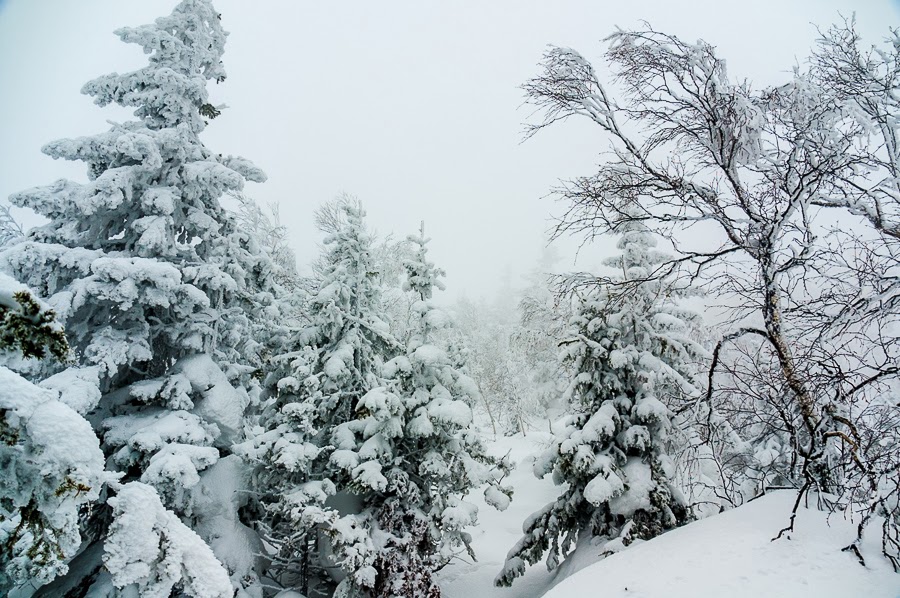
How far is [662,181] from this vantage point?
667 centimetres

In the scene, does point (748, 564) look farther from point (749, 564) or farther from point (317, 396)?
point (317, 396)

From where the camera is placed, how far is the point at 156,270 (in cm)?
759

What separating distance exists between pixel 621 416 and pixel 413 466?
5498 mm

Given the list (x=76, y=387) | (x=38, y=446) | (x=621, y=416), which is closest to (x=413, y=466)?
(x=621, y=416)

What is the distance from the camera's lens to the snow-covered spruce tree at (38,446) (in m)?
2.33

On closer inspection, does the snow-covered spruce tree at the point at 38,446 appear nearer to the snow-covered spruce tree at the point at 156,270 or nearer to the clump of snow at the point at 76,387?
the snow-covered spruce tree at the point at 156,270

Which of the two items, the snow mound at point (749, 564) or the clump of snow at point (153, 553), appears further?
the snow mound at point (749, 564)

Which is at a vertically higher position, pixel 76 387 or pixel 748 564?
pixel 76 387

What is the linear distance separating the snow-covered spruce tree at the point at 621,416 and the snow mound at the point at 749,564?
2742mm

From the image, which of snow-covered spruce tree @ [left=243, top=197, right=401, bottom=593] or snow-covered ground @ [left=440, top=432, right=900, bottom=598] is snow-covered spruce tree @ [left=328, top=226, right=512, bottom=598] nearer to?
snow-covered spruce tree @ [left=243, top=197, right=401, bottom=593]

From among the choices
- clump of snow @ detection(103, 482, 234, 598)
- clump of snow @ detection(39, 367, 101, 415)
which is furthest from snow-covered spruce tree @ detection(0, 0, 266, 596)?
clump of snow @ detection(103, 482, 234, 598)

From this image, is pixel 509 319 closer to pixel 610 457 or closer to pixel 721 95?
pixel 610 457

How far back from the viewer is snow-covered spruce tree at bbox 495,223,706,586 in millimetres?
9789

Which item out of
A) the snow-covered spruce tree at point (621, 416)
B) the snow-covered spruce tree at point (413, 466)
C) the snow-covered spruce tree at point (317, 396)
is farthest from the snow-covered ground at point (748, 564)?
the snow-covered spruce tree at point (317, 396)
